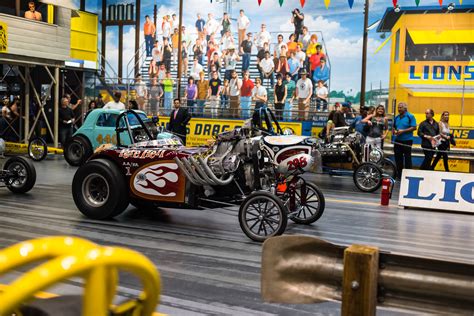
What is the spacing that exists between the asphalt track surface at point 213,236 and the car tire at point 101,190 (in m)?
0.20

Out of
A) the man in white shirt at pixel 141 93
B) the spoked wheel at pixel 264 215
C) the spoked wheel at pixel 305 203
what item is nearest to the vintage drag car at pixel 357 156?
the spoked wheel at pixel 305 203

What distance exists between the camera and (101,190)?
27.5ft

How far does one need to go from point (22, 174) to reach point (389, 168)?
8.03 meters

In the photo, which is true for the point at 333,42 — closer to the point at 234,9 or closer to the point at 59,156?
the point at 234,9

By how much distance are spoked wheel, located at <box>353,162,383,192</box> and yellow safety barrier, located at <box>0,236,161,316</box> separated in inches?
410

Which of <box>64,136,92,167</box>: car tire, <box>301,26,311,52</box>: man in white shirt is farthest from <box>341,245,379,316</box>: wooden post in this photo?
<box>301,26,311,52</box>: man in white shirt

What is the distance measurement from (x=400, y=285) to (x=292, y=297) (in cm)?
58

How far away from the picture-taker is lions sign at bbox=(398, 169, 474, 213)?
32.9 feet

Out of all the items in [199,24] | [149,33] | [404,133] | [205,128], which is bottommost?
[205,128]

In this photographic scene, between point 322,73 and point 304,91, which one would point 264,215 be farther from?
point 322,73

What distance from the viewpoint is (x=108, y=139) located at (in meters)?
15.7

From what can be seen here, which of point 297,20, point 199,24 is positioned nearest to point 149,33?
point 199,24

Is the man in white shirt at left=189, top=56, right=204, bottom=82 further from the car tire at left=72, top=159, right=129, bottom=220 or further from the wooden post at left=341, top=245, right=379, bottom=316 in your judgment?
the wooden post at left=341, top=245, right=379, bottom=316

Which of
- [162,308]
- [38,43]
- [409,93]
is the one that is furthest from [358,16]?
[162,308]
